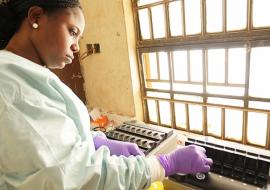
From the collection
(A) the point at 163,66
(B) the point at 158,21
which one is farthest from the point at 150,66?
(B) the point at 158,21

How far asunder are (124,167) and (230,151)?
53 cm

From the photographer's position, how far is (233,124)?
1434 millimetres

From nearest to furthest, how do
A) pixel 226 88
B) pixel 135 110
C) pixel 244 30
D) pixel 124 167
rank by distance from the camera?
1. pixel 124 167
2. pixel 244 30
3. pixel 226 88
4. pixel 135 110

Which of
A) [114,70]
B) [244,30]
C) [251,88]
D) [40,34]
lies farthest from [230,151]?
[114,70]

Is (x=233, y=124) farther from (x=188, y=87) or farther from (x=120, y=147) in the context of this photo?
(x=120, y=147)

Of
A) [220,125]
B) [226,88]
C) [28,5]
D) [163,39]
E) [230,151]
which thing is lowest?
[220,125]

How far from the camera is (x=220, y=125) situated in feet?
4.86

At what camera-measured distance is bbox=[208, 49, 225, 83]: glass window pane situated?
1367mm

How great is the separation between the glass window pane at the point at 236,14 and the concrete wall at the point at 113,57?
0.66 m

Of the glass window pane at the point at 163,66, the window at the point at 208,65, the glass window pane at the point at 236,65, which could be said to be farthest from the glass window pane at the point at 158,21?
the glass window pane at the point at 236,65

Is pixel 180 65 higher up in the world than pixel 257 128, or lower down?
higher up

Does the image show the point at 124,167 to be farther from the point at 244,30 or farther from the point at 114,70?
the point at 114,70

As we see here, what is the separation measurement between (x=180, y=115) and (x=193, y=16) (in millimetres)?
700

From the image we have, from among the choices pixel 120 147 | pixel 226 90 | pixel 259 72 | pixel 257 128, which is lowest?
pixel 257 128
